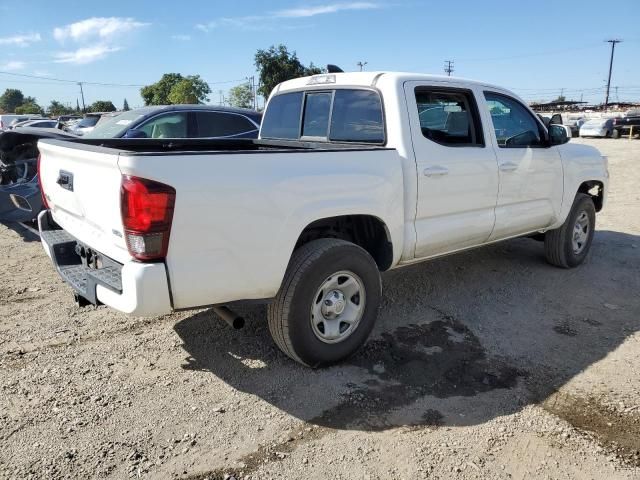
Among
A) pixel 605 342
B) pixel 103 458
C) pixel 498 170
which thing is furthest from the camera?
pixel 498 170

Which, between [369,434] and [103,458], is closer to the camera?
[103,458]

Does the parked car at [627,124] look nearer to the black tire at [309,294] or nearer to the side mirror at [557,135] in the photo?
the side mirror at [557,135]

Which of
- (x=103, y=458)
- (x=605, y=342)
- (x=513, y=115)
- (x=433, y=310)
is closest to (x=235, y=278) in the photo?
(x=103, y=458)

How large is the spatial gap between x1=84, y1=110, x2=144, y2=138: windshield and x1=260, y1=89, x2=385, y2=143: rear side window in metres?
3.51

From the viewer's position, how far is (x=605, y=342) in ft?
13.1

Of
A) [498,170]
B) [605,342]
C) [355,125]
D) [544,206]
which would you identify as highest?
[355,125]

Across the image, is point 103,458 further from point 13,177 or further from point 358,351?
point 13,177

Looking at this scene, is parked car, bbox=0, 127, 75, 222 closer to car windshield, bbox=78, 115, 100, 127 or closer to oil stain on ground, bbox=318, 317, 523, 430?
oil stain on ground, bbox=318, 317, 523, 430

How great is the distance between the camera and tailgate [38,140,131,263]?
273cm

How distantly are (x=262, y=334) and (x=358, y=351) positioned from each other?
0.80 metres

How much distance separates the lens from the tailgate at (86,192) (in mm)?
2734

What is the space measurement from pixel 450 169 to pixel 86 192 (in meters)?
2.60

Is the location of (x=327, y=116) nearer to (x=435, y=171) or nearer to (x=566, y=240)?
(x=435, y=171)

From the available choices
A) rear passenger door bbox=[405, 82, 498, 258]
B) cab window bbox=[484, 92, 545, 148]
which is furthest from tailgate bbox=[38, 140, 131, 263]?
cab window bbox=[484, 92, 545, 148]
